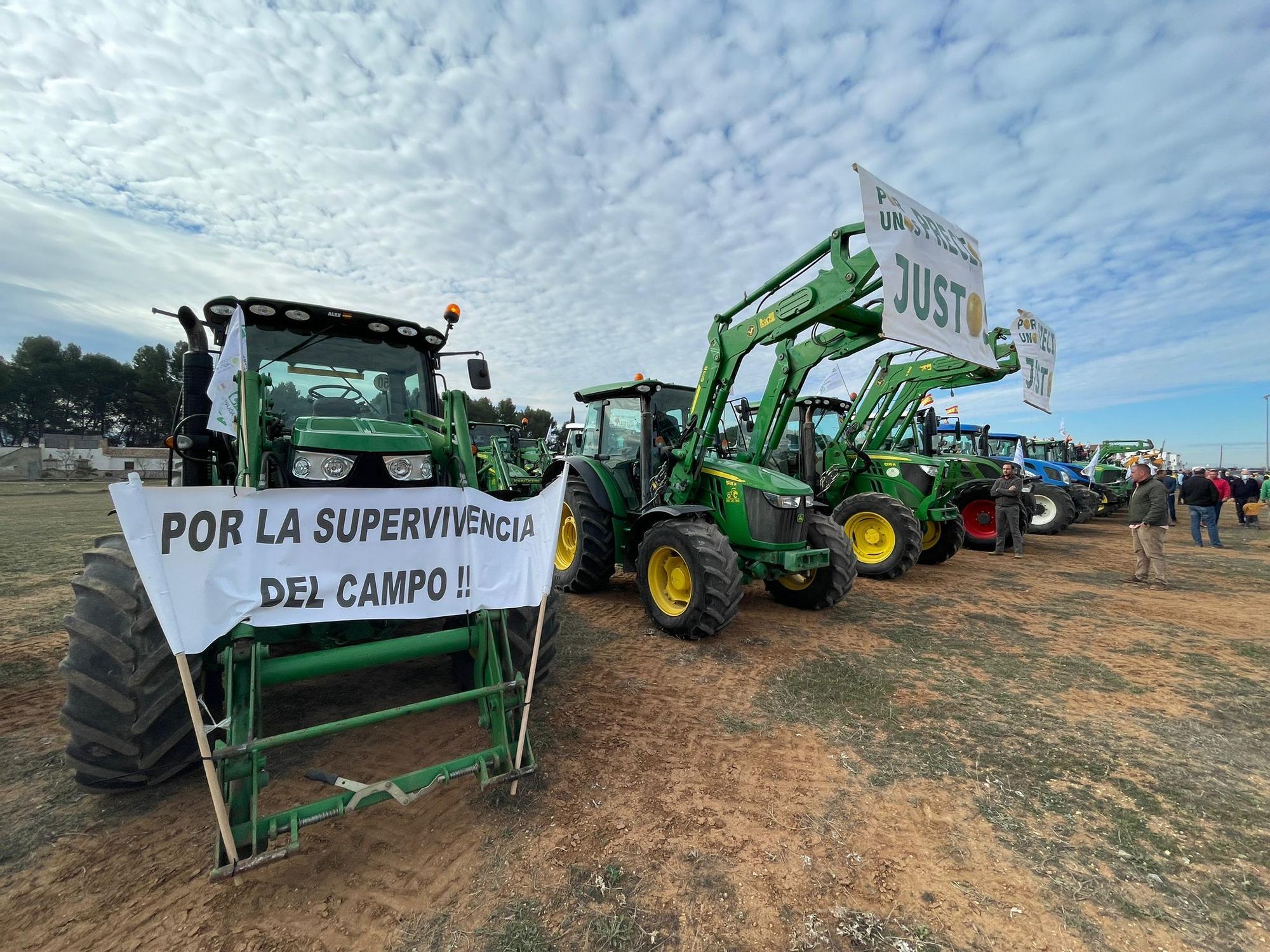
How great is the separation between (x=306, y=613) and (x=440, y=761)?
1186 mm

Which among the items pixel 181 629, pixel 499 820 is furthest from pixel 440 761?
pixel 181 629

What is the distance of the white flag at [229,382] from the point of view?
2.85 metres

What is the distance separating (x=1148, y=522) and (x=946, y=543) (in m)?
2.47

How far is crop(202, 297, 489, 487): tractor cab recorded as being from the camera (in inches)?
123

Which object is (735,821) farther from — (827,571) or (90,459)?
(90,459)

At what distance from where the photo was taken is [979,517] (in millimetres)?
11008

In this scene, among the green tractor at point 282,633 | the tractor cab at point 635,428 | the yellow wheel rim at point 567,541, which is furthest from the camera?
the yellow wheel rim at point 567,541

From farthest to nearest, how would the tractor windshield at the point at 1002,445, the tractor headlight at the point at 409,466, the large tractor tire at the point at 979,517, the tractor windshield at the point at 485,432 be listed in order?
the tractor windshield at the point at 1002,445, the tractor windshield at the point at 485,432, the large tractor tire at the point at 979,517, the tractor headlight at the point at 409,466

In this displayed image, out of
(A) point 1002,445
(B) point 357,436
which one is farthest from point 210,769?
(A) point 1002,445

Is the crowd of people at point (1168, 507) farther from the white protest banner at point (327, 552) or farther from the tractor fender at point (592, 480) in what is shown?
the white protest banner at point (327, 552)

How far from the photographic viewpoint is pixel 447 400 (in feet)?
11.4

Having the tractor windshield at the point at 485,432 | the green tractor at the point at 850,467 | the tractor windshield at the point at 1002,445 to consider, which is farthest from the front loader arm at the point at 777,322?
the tractor windshield at the point at 1002,445

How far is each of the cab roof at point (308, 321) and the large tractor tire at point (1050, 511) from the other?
13.9 metres

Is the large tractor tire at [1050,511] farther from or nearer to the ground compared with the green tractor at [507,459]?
nearer to the ground
